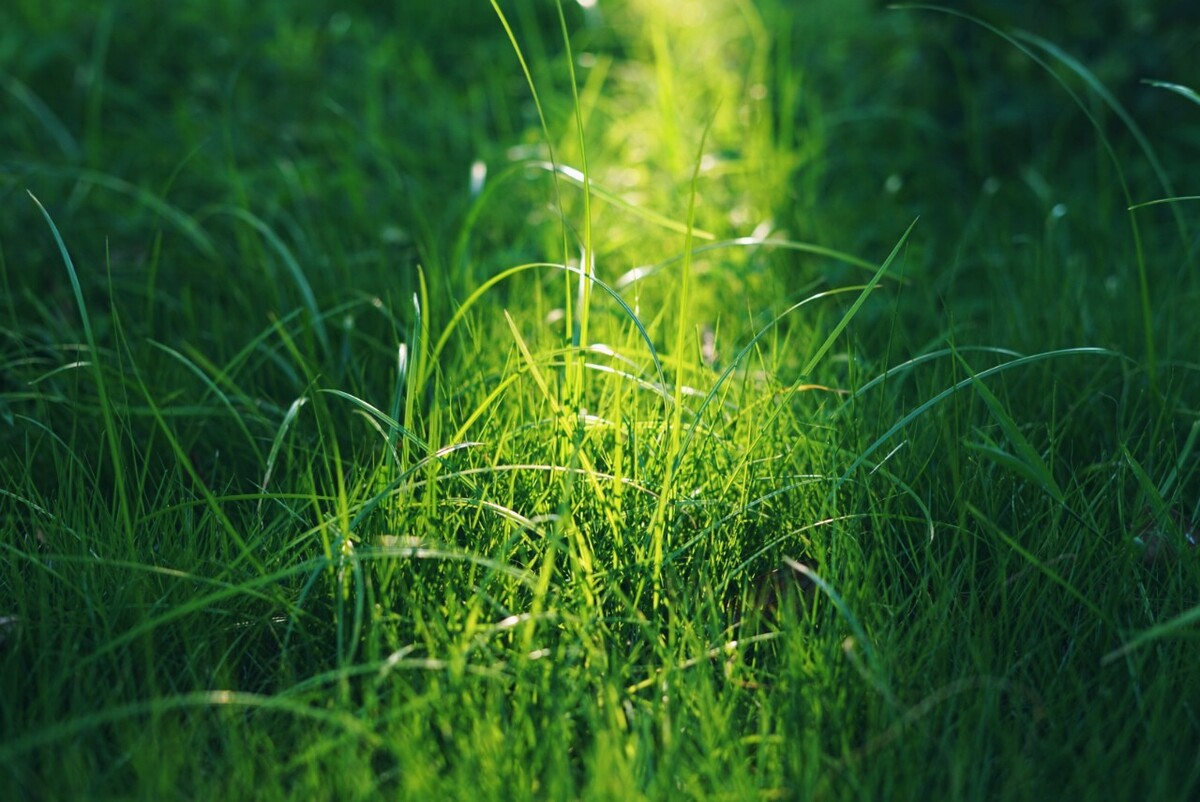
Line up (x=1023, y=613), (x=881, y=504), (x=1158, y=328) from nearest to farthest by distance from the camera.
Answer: (x=1023, y=613)
(x=881, y=504)
(x=1158, y=328)

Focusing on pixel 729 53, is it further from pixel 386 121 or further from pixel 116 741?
pixel 116 741

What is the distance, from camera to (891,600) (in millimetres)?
1346

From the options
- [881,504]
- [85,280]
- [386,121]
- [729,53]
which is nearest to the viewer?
[881,504]

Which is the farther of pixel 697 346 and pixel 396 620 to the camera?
pixel 697 346

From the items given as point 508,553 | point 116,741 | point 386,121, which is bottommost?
point 116,741

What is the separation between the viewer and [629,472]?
1469 millimetres

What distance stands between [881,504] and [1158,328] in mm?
809

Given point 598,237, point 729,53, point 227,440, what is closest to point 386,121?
point 598,237

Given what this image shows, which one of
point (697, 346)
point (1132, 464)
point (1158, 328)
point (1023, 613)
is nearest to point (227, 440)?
point (697, 346)

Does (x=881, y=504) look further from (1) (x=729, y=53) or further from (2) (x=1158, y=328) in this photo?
(1) (x=729, y=53)

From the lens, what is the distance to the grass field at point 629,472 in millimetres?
1146

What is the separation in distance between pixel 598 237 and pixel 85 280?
1052 mm

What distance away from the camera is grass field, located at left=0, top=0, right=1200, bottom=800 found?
1.15 m

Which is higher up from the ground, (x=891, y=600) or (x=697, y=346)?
(x=697, y=346)
